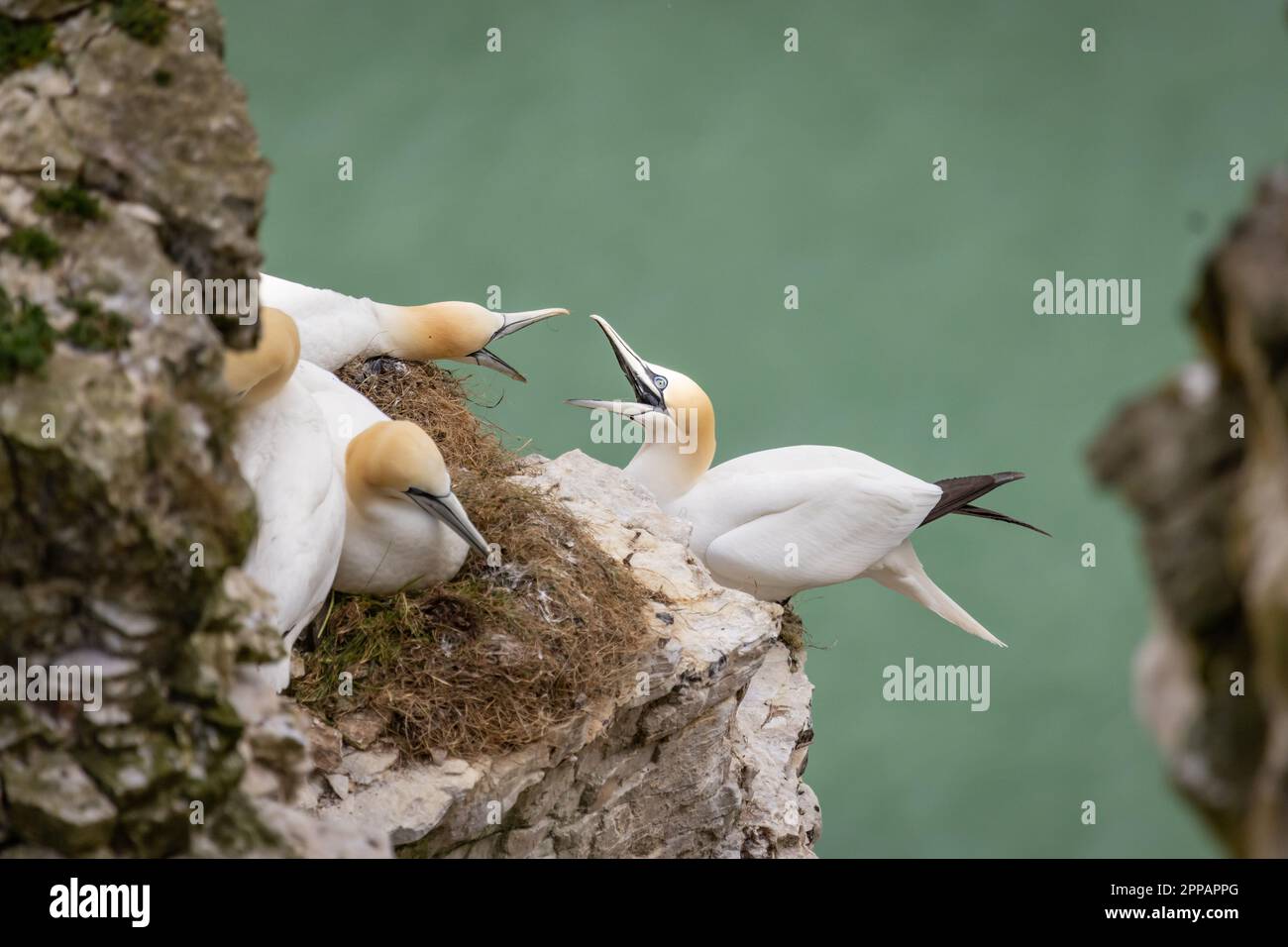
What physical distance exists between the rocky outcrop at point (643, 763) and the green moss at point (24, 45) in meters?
1.81

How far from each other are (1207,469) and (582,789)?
2979 millimetres

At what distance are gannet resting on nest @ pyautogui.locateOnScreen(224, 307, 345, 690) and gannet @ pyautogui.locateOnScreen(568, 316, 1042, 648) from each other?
2.32 meters

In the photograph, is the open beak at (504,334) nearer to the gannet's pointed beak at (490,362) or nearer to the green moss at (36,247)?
the gannet's pointed beak at (490,362)

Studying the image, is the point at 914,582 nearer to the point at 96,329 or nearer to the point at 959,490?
the point at 959,490

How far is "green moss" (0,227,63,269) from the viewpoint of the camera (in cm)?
278

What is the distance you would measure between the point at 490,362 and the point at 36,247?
3336 mm

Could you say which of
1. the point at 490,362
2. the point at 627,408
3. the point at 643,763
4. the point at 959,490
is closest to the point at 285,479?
the point at 643,763

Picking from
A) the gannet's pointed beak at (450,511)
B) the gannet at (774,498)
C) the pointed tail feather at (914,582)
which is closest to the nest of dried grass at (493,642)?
the gannet's pointed beak at (450,511)

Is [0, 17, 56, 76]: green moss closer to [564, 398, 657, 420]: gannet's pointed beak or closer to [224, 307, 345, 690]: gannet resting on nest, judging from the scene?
[224, 307, 345, 690]: gannet resting on nest

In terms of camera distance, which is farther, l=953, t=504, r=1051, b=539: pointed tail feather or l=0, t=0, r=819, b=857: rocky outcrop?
l=953, t=504, r=1051, b=539: pointed tail feather

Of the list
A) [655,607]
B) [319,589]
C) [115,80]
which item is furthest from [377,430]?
[115,80]

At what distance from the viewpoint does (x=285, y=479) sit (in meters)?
4.00

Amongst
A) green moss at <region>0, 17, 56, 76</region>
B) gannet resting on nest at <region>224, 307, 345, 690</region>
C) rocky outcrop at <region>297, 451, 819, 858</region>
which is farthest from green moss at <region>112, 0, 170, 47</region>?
rocky outcrop at <region>297, 451, 819, 858</region>

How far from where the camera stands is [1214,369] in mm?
1934
